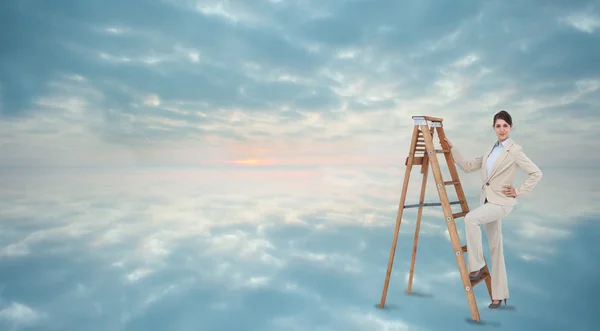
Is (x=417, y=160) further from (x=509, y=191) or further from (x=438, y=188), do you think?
(x=509, y=191)

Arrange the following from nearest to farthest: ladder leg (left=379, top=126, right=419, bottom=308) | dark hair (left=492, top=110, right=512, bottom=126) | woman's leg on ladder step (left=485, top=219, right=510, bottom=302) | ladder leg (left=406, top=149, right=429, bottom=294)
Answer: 1. dark hair (left=492, top=110, right=512, bottom=126)
2. woman's leg on ladder step (left=485, top=219, right=510, bottom=302)
3. ladder leg (left=379, top=126, right=419, bottom=308)
4. ladder leg (left=406, top=149, right=429, bottom=294)

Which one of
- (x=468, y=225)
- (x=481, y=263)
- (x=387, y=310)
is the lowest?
(x=387, y=310)

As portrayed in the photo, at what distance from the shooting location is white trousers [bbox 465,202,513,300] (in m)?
4.69

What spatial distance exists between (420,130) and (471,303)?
6.60 ft

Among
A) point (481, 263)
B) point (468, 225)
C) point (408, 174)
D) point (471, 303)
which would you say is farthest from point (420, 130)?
point (471, 303)

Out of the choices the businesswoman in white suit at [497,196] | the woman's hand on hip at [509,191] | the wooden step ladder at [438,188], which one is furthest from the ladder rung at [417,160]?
the woman's hand on hip at [509,191]

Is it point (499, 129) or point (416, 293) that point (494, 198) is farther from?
point (416, 293)

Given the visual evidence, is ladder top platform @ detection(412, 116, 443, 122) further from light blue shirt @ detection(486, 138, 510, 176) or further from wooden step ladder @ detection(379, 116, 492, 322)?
light blue shirt @ detection(486, 138, 510, 176)

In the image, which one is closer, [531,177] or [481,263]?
[531,177]

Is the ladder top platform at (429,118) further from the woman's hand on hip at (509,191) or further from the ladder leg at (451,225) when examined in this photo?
the woman's hand on hip at (509,191)

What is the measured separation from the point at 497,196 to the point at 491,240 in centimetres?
60

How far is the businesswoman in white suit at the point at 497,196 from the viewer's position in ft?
15.0

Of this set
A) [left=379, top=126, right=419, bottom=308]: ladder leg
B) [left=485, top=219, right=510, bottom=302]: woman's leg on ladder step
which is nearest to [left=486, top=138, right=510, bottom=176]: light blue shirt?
[left=485, top=219, right=510, bottom=302]: woman's leg on ladder step

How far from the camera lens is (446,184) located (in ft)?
16.2
